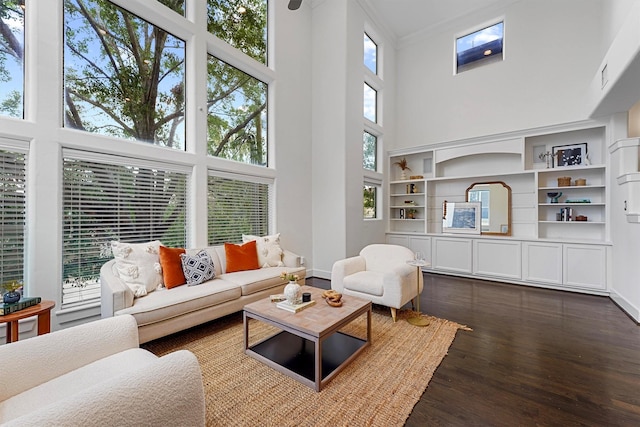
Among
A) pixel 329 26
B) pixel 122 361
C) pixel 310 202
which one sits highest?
pixel 329 26

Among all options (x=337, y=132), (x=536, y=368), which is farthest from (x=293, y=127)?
→ (x=536, y=368)

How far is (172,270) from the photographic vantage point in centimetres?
288

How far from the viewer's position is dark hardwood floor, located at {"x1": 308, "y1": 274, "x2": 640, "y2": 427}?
5.47 feet

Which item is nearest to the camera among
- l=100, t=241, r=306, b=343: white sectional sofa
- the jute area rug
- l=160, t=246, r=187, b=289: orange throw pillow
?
the jute area rug

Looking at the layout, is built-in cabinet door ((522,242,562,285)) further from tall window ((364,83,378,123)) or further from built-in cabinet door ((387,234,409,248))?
tall window ((364,83,378,123))

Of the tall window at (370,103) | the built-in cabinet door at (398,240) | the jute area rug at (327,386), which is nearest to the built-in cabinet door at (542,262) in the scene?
the built-in cabinet door at (398,240)

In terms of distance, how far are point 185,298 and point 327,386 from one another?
1.51m

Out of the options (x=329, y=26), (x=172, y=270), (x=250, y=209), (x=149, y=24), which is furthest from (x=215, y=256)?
(x=329, y=26)

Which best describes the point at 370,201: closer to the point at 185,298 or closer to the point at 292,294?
the point at 292,294

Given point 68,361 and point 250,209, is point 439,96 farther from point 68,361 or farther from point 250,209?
point 68,361

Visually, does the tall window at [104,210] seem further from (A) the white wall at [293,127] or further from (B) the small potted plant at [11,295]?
(A) the white wall at [293,127]

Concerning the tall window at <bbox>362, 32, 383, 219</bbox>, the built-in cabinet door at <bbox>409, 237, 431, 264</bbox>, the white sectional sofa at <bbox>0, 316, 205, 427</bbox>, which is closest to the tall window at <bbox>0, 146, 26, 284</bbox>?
the white sectional sofa at <bbox>0, 316, 205, 427</bbox>

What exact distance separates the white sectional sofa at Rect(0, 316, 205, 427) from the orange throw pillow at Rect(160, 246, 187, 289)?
135 centimetres

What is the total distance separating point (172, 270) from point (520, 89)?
6.39 m
